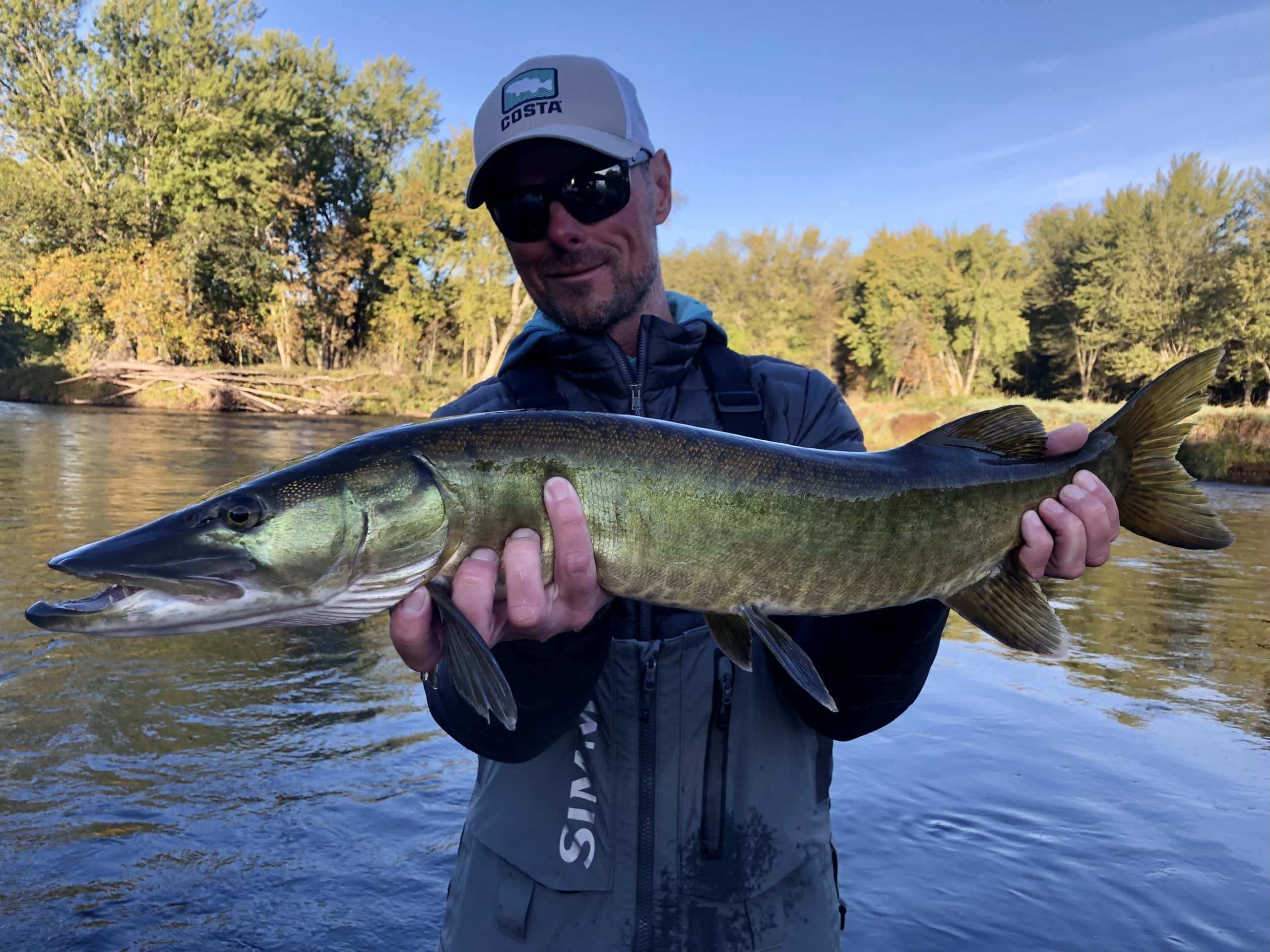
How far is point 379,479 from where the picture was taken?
79.4 inches

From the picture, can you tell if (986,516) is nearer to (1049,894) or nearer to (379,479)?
(379,479)

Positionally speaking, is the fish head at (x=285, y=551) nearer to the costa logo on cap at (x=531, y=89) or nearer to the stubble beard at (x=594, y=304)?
the stubble beard at (x=594, y=304)

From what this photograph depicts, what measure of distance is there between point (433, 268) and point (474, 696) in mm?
46681

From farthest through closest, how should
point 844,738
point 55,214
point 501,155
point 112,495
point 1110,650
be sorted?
point 55,214
point 112,495
point 1110,650
point 501,155
point 844,738

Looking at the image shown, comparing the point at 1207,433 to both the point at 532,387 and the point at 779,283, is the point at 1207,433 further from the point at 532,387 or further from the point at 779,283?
the point at 779,283

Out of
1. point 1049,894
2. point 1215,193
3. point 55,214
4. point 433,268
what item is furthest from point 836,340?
point 1049,894

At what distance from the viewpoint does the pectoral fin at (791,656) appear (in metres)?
2.01

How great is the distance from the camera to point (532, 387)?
259 cm

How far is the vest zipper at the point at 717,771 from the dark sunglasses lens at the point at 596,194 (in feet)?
4.83

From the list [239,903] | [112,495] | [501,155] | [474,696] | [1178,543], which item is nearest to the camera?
[474,696]

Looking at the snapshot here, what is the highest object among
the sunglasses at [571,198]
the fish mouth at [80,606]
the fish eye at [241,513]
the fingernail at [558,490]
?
the sunglasses at [571,198]

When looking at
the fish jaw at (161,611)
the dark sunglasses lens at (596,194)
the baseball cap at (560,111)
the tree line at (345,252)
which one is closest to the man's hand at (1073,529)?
the dark sunglasses lens at (596,194)

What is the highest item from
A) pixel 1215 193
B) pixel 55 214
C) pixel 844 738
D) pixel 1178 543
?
pixel 1215 193

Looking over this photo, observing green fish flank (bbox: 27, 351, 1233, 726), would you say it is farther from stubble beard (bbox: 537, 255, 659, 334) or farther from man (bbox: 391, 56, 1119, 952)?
stubble beard (bbox: 537, 255, 659, 334)
